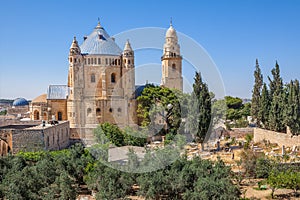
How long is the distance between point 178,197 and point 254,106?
71.8 ft

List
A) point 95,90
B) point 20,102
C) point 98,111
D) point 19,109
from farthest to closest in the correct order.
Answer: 1. point 20,102
2. point 19,109
3. point 95,90
4. point 98,111

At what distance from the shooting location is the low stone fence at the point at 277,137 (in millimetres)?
25031

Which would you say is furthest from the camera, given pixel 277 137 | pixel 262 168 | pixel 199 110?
pixel 277 137

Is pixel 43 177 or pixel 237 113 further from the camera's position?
pixel 237 113

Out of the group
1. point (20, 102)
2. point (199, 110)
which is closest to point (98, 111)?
point (199, 110)

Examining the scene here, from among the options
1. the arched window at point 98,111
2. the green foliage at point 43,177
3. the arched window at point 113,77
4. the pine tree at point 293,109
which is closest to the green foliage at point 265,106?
the pine tree at point 293,109

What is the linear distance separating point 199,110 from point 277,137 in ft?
25.6

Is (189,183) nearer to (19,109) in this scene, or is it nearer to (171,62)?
(171,62)

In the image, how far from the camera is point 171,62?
4197cm

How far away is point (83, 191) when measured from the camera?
16.5 meters

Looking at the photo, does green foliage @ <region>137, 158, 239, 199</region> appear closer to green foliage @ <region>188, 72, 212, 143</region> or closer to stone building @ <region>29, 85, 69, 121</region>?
green foliage @ <region>188, 72, 212, 143</region>

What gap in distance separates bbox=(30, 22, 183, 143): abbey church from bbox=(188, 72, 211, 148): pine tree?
463 inches

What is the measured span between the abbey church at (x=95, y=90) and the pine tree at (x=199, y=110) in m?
11.8

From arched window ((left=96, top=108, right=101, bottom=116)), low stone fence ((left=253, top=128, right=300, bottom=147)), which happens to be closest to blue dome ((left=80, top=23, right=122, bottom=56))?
arched window ((left=96, top=108, right=101, bottom=116))
